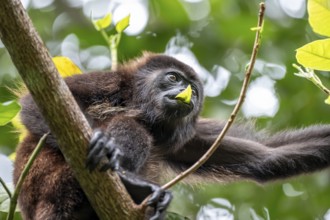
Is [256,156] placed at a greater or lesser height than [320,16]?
lesser

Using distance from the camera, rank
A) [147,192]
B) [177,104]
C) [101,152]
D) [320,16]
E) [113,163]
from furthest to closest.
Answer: [177,104] < [147,192] < [113,163] < [101,152] < [320,16]

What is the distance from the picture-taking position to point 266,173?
5.02 metres

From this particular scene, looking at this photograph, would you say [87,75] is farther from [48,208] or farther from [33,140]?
[48,208]

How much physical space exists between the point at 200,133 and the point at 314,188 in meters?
2.04

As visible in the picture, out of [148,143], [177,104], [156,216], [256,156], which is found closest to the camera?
[156,216]

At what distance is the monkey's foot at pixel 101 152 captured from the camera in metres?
3.08

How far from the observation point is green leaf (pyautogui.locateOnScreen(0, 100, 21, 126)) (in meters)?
3.23

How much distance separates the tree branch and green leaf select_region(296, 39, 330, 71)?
1059 mm

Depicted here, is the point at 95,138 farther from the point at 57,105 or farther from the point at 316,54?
the point at 316,54

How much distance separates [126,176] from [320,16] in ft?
4.53

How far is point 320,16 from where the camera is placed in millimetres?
2990

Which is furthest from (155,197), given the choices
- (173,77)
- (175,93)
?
(173,77)

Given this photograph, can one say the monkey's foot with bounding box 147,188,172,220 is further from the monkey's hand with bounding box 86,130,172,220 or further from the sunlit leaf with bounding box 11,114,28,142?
the sunlit leaf with bounding box 11,114,28,142

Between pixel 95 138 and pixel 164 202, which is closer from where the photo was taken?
pixel 95 138
